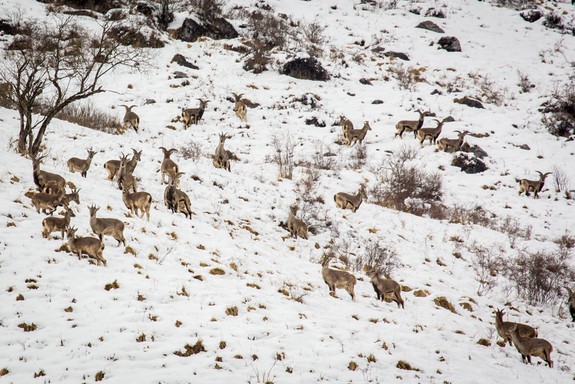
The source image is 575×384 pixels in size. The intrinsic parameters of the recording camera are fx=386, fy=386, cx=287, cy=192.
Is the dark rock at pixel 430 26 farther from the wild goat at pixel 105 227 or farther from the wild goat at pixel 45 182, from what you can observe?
the wild goat at pixel 105 227

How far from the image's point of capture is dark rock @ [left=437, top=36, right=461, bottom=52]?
39906mm

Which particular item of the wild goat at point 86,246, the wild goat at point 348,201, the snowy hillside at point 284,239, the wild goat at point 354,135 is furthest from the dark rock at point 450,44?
the wild goat at point 86,246

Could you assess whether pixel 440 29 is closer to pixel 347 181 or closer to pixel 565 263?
pixel 347 181

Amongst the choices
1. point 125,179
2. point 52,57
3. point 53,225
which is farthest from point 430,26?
point 53,225

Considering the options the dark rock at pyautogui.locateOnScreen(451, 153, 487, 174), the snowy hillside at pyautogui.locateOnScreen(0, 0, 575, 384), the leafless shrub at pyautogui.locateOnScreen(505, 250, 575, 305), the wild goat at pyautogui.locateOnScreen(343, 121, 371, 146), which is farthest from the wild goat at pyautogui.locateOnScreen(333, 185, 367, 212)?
the dark rock at pyautogui.locateOnScreen(451, 153, 487, 174)

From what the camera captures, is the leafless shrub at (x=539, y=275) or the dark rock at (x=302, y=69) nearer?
the leafless shrub at (x=539, y=275)

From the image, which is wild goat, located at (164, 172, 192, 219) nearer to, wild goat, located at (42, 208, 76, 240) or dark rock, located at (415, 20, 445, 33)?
wild goat, located at (42, 208, 76, 240)

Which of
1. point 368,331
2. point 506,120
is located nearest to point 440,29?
point 506,120

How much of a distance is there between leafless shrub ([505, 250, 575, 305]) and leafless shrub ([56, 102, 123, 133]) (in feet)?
66.7

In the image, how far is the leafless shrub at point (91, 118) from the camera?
21797 millimetres

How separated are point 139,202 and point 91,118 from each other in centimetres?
1362

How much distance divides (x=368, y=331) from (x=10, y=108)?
22531 mm

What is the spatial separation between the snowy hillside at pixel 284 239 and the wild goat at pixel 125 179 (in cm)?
57

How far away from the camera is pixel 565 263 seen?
15305mm
